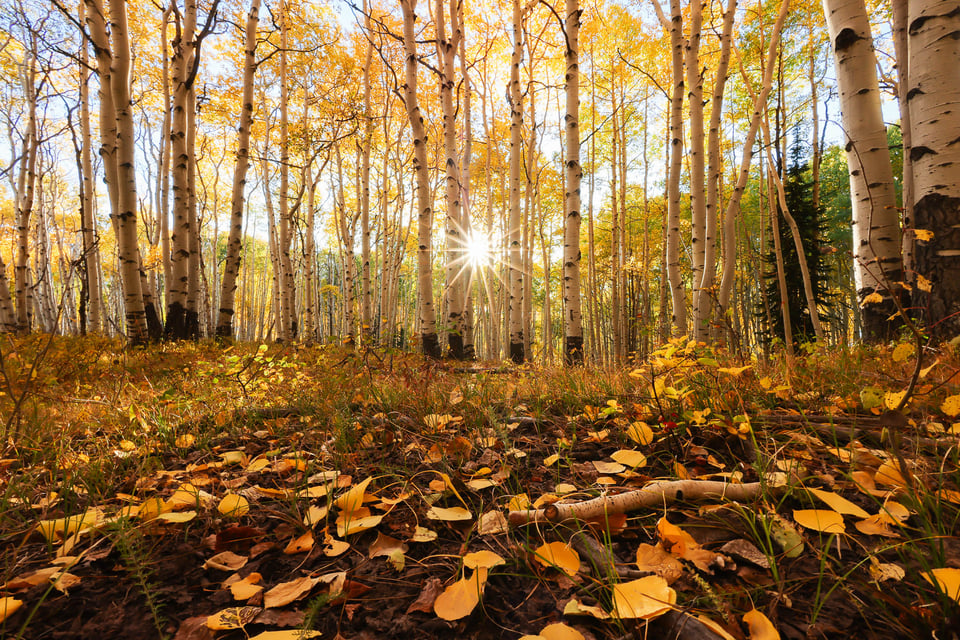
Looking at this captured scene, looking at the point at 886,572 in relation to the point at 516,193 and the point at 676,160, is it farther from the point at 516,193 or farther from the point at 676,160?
the point at 516,193

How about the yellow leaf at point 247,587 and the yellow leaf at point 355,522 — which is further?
the yellow leaf at point 355,522

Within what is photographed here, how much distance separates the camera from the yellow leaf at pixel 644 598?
2.07 ft

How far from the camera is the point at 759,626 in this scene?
616 mm

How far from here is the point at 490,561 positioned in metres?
0.82

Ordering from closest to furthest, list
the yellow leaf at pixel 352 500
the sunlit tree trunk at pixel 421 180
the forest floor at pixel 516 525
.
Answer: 1. the forest floor at pixel 516 525
2. the yellow leaf at pixel 352 500
3. the sunlit tree trunk at pixel 421 180

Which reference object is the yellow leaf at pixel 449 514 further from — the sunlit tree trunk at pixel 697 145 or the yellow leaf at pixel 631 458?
the sunlit tree trunk at pixel 697 145

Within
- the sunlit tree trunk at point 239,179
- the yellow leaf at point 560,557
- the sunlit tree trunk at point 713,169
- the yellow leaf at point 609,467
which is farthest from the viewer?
the sunlit tree trunk at point 239,179

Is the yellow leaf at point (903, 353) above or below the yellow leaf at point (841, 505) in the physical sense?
above

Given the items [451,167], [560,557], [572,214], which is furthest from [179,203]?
[560,557]

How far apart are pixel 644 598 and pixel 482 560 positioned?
0.32 meters

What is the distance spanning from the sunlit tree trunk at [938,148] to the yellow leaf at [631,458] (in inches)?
92.7

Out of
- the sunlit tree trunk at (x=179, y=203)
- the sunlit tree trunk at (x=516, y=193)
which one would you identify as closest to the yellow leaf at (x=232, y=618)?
the sunlit tree trunk at (x=516, y=193)

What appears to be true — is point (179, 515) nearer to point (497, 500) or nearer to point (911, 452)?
point (497, 500)

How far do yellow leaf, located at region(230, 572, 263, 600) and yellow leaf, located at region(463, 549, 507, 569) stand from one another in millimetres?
450
